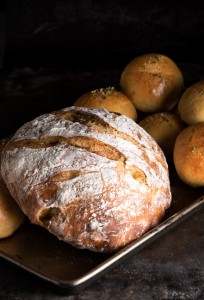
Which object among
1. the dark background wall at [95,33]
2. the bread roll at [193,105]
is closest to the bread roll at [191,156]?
the bread roll at [193,105]

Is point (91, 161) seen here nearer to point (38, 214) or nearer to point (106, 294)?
point (38, 214)

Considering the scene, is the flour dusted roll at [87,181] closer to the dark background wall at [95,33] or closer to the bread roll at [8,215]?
the bread roll at [8,215]

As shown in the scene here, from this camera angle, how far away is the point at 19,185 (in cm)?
112

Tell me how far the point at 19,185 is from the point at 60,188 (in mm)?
85

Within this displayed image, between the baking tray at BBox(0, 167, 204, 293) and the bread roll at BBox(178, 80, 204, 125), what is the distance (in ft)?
0.80

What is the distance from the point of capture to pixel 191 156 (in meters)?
1.29

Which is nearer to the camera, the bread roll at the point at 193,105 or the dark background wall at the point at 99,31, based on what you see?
the bread roll at the point at 193,105

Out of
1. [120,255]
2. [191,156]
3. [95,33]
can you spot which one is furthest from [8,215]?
[95,33]

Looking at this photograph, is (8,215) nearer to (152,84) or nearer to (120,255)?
(120,255)

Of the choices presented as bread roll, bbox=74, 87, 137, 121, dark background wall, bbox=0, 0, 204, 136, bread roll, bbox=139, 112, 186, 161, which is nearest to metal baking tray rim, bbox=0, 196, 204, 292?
bread roll, bbox=139, 112, 186, 161

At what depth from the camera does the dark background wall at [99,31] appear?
92.5 inches

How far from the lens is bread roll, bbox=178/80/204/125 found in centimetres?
140

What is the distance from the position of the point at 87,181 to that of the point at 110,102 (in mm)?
434

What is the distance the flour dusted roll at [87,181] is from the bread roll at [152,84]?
32 cm
